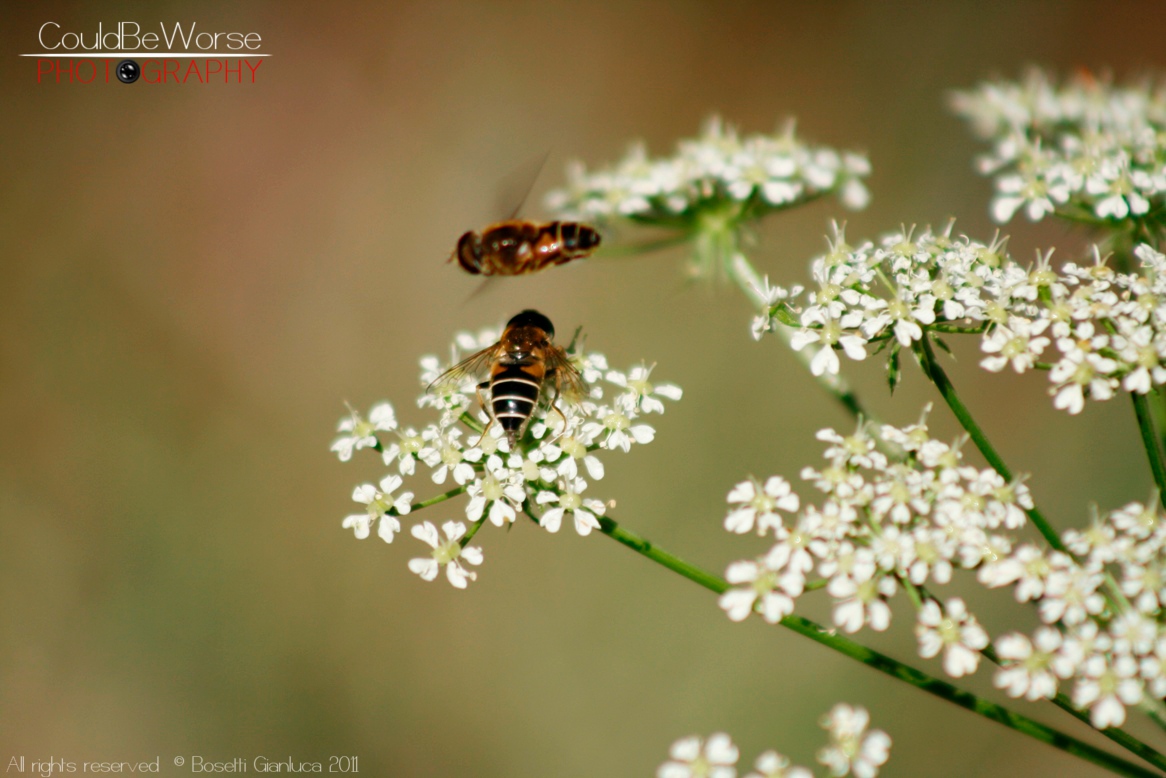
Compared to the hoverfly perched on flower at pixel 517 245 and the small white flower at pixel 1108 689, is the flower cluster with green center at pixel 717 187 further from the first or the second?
the small white flower at pixel 1108 689

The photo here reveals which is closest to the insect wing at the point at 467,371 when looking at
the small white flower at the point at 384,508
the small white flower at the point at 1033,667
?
the small white flower at the point at 384,508

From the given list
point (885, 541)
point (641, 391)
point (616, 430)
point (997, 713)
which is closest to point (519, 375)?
point (616, 430)

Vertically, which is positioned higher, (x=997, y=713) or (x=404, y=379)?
(x=404, y=379)

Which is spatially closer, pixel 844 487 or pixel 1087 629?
pixel 1087 629

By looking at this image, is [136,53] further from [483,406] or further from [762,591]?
[762,591]

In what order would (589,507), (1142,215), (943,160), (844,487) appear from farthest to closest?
(943,160), (1142,215), (589,507), (844,487)

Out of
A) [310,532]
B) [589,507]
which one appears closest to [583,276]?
[310,532]

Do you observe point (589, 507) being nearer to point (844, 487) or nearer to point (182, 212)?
point (844, 487)
